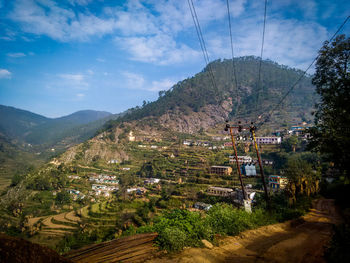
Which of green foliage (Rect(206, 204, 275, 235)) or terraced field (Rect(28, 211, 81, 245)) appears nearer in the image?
green foliage (Rect(206, 204, 275, 235))

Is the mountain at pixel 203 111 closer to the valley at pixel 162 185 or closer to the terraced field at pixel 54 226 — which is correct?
the valley at pixel 162 185

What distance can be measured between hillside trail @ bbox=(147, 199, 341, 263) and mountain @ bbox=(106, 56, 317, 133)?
334 feet

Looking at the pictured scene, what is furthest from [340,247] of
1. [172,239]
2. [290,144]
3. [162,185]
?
[290,144]

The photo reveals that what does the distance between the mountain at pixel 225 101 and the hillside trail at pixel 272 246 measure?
101864 millimetres

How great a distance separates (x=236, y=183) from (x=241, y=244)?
123 feet

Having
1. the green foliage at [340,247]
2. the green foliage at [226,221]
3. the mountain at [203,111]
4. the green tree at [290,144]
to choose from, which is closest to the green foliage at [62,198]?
the mountain at [203,111]

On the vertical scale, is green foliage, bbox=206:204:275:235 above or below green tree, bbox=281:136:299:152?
below

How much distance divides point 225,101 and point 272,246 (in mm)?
147197

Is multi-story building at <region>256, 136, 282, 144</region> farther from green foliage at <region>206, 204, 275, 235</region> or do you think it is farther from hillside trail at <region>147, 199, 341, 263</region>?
green foliage at <region>206, 204, 275, 235</region>

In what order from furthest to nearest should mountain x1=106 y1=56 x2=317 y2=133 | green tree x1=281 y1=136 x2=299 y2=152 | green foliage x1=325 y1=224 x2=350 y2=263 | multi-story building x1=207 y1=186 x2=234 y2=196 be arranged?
mountain x1=106 y1=56 x2=317 y2=133
green tree x1=281 y1=136 x2=299 y2=152
multi-story building x1=207 y1=186 x2=234 y2=196
green foliage x1=325 y1=224 x2=350 y2=263

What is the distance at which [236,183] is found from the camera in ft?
135

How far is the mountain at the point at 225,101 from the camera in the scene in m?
120

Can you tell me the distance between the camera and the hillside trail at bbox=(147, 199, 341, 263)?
4607mm

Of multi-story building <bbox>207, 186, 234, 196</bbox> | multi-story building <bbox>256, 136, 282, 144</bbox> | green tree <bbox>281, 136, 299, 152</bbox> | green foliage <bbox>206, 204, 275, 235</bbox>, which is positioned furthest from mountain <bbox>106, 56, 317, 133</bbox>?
green foliage <bbox>206, 204, 275, 235</bbox>
